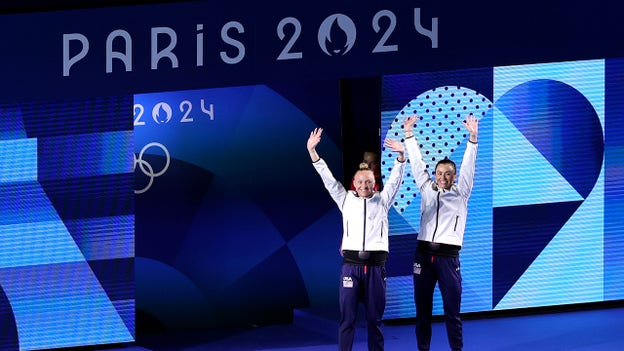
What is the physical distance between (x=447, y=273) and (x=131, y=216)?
9.39 ft

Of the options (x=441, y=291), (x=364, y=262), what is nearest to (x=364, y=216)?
(x=364, y=262)

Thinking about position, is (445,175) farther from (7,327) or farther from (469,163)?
(7,327)

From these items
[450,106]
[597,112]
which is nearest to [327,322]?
[450,106]

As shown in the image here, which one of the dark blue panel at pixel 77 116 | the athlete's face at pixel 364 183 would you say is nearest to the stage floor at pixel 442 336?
the athlete's face at pixel 364 183

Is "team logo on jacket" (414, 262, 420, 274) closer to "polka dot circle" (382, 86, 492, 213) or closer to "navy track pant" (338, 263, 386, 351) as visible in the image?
"navy track pant" (338, 263, 386, 351)

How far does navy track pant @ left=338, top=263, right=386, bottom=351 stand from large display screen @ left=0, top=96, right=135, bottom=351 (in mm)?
2169

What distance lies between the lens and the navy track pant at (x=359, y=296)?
1030cm

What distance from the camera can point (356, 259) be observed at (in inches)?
406

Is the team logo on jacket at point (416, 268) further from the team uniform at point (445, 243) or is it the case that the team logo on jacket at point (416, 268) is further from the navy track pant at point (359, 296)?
the navy track pant at point (359, 296)

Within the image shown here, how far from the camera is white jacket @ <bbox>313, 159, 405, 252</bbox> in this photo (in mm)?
10297

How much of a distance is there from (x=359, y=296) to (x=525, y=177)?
8.73 ft

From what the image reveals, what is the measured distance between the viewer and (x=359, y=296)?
10391 mm

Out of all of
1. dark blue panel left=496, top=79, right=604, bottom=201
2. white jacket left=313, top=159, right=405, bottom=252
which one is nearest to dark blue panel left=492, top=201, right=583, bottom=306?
dark blue panel left=496, top=79, right=604, bottom=201

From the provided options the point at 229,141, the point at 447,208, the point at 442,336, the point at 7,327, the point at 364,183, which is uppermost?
the point at 229,141
